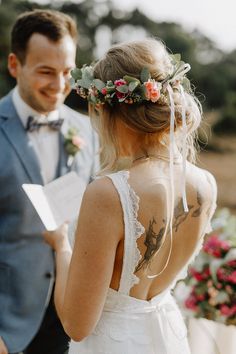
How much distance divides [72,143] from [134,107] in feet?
4.45

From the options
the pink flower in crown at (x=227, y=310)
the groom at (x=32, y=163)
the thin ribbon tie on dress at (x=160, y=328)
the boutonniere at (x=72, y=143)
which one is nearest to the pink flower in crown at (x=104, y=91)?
the thin ribbon tie on dress at (x=160, y=328)

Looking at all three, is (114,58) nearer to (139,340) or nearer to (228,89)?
(139,340)

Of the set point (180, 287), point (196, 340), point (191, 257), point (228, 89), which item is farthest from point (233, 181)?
point (191, 257)

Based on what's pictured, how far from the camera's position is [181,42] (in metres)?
19.0

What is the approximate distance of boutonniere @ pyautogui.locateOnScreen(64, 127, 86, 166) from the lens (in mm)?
3298

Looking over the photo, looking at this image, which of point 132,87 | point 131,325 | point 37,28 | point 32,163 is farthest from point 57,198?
point 132,87

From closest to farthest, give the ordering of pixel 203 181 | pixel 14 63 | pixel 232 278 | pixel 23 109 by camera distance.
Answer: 1. pixel 203 181
2. pixel 23 109
3. pixel 14 63
4. pixel 232 278

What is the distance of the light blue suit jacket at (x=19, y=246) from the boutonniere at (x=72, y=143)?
4cm

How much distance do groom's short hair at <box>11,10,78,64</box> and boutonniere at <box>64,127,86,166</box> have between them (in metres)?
0.51

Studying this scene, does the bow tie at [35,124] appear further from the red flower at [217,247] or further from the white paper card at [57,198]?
the red flower at [217,247]

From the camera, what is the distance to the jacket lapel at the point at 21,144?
312cm

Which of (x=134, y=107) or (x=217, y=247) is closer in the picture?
(x=134, y=107)

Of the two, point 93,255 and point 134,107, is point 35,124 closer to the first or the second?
point 134,107

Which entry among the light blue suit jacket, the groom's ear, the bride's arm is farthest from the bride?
the groom's ear
